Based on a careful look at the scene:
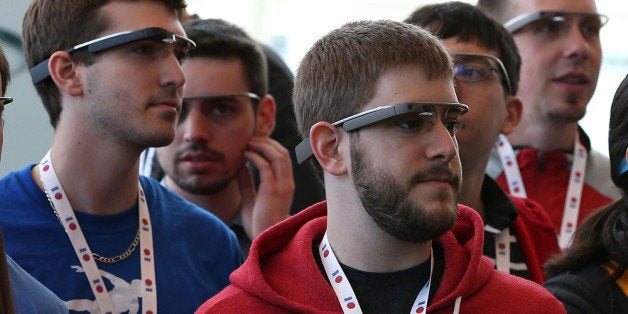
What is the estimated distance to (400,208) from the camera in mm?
3141

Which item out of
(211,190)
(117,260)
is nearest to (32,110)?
(211,190)

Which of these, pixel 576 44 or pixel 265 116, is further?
pixel 576 44

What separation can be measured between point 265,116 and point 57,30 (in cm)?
132

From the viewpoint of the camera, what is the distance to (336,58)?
3.39 meters

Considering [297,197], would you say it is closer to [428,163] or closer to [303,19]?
[428,163]

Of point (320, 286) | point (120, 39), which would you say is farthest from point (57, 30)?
point (320, 286)

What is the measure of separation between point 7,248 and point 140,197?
20.9 inches

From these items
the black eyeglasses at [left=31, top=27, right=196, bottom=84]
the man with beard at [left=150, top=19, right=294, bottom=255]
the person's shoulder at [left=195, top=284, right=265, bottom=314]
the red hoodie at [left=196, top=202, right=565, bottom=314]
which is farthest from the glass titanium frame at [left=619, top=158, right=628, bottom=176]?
the man with beard at [left=150, top=19, right=294, bottom=255]

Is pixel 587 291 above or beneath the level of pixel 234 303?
beneath

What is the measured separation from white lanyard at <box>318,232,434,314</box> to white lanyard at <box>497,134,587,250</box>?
6.21ft

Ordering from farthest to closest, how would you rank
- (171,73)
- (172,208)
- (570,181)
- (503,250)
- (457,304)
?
1. (570,181)
2. (503,250)
3. (172,208)
4. (171,73)
5. (457,304)

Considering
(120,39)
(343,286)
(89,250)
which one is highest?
(120,39)

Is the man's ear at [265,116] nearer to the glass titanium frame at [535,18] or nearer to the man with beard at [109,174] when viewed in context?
the man with beard at [109,174]

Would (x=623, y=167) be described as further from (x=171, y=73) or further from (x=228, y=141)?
(x=228, y=141)
